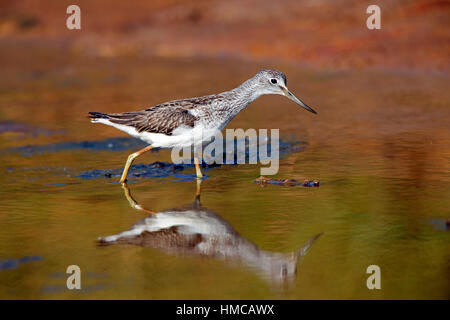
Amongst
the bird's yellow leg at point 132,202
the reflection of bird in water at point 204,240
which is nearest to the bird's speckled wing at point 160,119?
the bird's yellow leg at point 132,202

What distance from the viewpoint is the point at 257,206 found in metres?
7.93

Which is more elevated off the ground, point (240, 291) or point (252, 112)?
point (252, 112)

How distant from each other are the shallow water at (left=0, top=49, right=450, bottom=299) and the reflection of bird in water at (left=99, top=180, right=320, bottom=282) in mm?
25

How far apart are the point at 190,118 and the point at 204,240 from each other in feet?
8.99

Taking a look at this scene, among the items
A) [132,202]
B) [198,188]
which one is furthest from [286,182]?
[132,202]

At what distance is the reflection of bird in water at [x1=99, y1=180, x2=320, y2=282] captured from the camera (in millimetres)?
6324

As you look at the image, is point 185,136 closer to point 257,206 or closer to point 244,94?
point 244,94

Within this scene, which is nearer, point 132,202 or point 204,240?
point 204,240

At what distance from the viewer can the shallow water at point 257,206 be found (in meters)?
5.93

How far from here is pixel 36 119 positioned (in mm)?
14523

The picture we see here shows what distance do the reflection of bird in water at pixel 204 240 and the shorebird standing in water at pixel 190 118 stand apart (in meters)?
1.60
